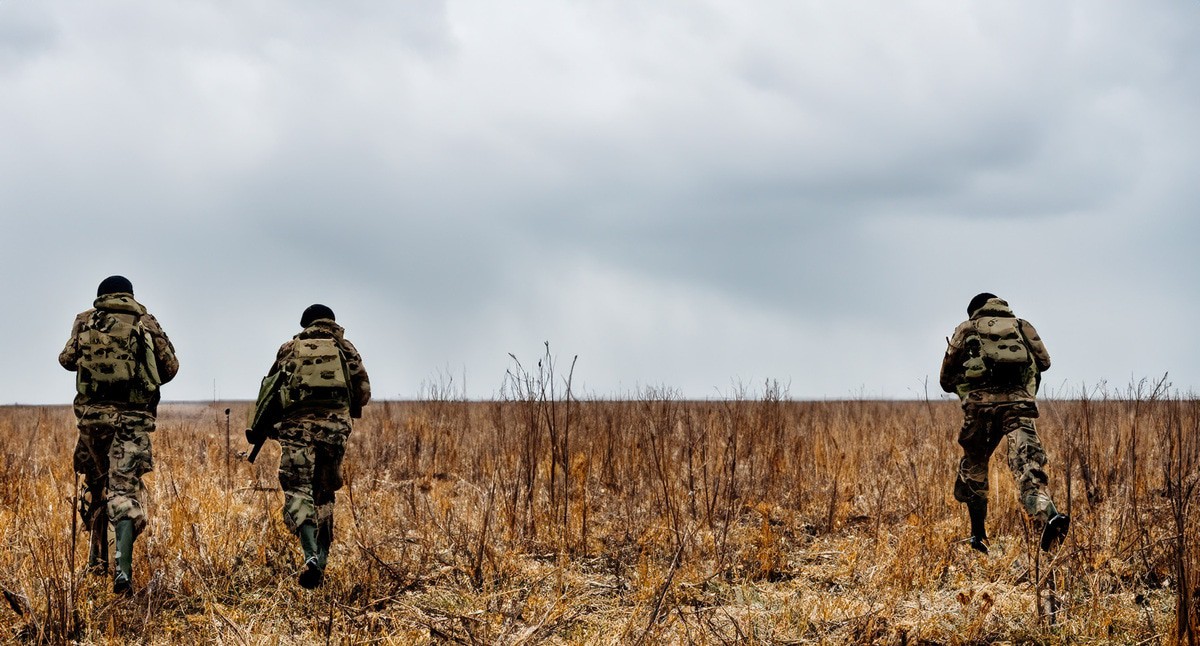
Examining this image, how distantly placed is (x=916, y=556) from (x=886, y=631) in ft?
3.83

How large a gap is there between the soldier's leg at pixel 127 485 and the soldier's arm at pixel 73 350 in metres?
0.42

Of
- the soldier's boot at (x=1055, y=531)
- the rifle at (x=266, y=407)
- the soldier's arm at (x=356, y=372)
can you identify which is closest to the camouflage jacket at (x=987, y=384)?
the soldier's boot at (x=1055, y=531)

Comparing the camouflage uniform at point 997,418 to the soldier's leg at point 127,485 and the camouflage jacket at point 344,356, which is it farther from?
the soldier's leg at point 127,485

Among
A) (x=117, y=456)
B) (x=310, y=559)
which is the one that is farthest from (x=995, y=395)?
(x=117, y=456)

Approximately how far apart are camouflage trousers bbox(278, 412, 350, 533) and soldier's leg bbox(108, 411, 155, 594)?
74cm

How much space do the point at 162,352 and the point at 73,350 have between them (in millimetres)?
436

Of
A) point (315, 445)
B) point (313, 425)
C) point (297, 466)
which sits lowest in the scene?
point (297, 466)

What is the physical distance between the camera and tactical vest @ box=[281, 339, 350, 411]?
4832 mm

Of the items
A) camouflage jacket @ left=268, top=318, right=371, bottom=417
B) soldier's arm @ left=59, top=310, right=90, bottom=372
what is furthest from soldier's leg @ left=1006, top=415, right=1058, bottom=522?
soldier's arm @ left=59, top=310, right=90, bottom=372

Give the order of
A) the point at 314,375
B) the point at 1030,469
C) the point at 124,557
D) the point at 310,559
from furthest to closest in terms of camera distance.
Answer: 1. the point at 1030,469
2. the point at 314,375
3. the point at 310,559
4. the point at 124,557

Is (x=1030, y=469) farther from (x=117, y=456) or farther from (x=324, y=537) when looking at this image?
(x=117, y=456)

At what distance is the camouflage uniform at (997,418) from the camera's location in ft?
18.1

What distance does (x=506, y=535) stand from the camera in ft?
19.0

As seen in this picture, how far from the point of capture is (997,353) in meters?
5.57
